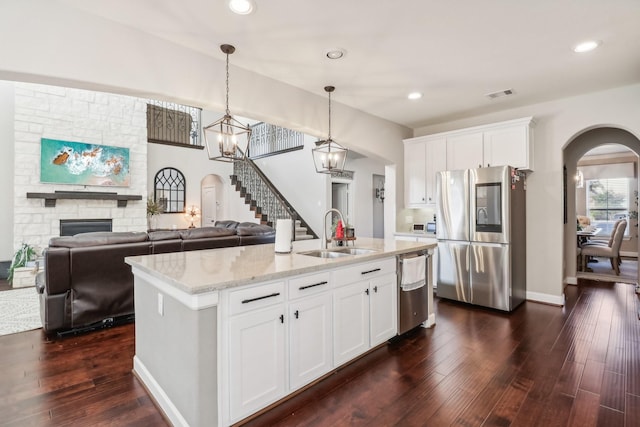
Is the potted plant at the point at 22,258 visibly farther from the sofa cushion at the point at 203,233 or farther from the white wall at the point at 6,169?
the sofa cushion at the point at 203,233

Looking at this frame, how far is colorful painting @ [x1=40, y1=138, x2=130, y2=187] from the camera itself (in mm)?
6387

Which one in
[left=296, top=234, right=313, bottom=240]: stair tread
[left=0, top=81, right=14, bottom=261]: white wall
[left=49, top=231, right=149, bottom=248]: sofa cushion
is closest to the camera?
[left=49, top=231, right=149, bottom=248]: sofa cushion

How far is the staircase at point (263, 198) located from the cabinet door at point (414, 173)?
258 centimetres

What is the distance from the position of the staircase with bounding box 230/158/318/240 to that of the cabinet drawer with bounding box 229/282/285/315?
193 inches

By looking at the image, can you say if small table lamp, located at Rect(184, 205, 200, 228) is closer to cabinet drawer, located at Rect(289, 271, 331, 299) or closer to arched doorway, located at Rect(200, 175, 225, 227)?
arched doorway, located at Rect(200, 175, 225, 227)

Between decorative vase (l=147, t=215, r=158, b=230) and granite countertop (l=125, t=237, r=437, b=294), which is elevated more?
decorative vase (l=147, t=215, r=158, b=230)

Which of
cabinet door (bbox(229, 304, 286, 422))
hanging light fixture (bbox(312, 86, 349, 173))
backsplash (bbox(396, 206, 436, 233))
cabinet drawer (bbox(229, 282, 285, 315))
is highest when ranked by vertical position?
hanging light fixture (bbox(312, 86, 349, 173))

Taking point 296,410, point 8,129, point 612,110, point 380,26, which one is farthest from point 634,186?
point 8,129

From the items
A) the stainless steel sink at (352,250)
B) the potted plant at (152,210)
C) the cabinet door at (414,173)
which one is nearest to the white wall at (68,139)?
the potted plant at (152,210)

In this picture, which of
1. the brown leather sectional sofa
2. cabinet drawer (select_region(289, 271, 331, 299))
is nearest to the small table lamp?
the brown leather sectional sofa

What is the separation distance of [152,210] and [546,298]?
8.40 m

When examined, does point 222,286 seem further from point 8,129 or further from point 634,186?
point 634,186

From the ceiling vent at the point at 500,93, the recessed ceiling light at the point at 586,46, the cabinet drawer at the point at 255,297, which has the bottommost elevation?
the cabinet drawer at the point at 255,297

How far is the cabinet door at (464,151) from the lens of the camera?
4773 millimetres
